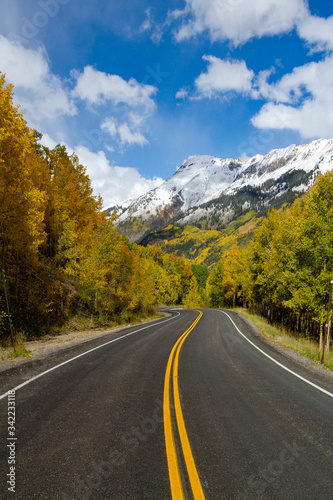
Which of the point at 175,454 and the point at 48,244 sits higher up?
the point at 48,244

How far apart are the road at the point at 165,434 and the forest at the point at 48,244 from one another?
5.90 metres

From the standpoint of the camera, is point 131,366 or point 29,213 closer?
point 131,366

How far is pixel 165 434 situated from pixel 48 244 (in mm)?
20093

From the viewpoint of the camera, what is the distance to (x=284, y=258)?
2192cm

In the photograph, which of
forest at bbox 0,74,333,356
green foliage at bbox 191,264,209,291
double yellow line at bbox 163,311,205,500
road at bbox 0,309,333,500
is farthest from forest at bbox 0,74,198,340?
green foliage at bbox 191,264,209,291

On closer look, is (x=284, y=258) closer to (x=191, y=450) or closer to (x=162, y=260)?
(x=191, y=450)

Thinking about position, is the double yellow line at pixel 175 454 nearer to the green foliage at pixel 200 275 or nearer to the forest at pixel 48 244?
the forest at pixel 48 244

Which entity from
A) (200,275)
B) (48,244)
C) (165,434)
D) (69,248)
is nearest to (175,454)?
(165,434)

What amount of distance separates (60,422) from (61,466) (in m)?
1.26

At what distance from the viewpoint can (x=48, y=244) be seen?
2102 centimetres

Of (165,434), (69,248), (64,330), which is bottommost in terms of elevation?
(64,330)

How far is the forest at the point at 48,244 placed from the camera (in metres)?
11.8

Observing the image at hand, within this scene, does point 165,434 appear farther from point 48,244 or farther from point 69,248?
point 48,244

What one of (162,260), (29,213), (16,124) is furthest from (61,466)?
(162,260)
